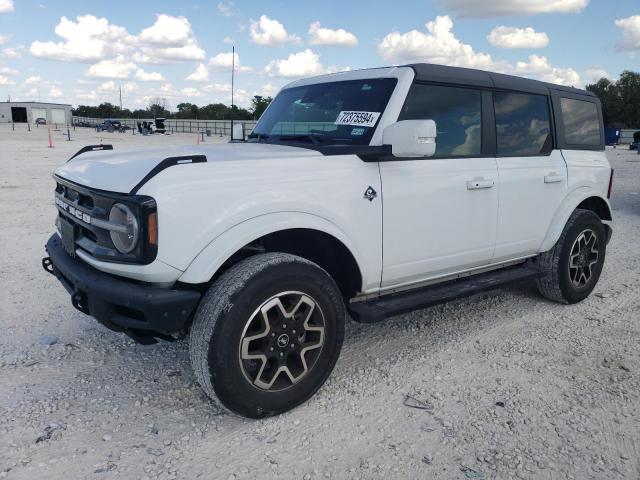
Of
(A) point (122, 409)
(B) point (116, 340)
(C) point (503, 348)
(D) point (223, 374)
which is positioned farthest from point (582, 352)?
(B) point (116, 340)

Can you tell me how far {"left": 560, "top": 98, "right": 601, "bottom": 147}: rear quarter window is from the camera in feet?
15.9

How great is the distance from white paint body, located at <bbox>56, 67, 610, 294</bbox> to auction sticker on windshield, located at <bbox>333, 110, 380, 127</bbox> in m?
0.08

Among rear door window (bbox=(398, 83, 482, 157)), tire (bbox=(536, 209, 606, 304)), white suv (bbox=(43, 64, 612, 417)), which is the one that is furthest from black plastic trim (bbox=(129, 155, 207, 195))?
tire (bbox=(536, 209, 606, 304))

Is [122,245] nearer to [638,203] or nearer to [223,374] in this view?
[223,374]

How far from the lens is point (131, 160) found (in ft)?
9.77

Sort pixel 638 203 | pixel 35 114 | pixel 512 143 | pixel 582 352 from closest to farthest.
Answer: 1. pixel 582 352
2. pixel 512 143
3. pixel 638 203
4. pixel 35 114

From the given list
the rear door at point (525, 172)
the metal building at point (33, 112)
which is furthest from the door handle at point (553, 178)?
the metal building at point (33, 112)

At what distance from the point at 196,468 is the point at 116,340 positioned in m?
1.74

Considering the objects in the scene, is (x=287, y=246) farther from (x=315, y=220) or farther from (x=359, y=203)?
(x=359, y=203)

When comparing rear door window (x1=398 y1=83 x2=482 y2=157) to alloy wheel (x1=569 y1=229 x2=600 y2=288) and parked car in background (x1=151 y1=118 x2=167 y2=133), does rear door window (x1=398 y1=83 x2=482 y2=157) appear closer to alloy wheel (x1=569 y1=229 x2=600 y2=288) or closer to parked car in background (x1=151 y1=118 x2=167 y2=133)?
alloy wheel (x1=569 y1=229 x2=600 y2=288)

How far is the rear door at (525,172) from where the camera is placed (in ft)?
13.5

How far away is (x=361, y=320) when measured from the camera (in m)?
3.25

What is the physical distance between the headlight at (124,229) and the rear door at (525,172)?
2.69m

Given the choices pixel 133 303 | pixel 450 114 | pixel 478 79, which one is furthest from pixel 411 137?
pixel 133 303
